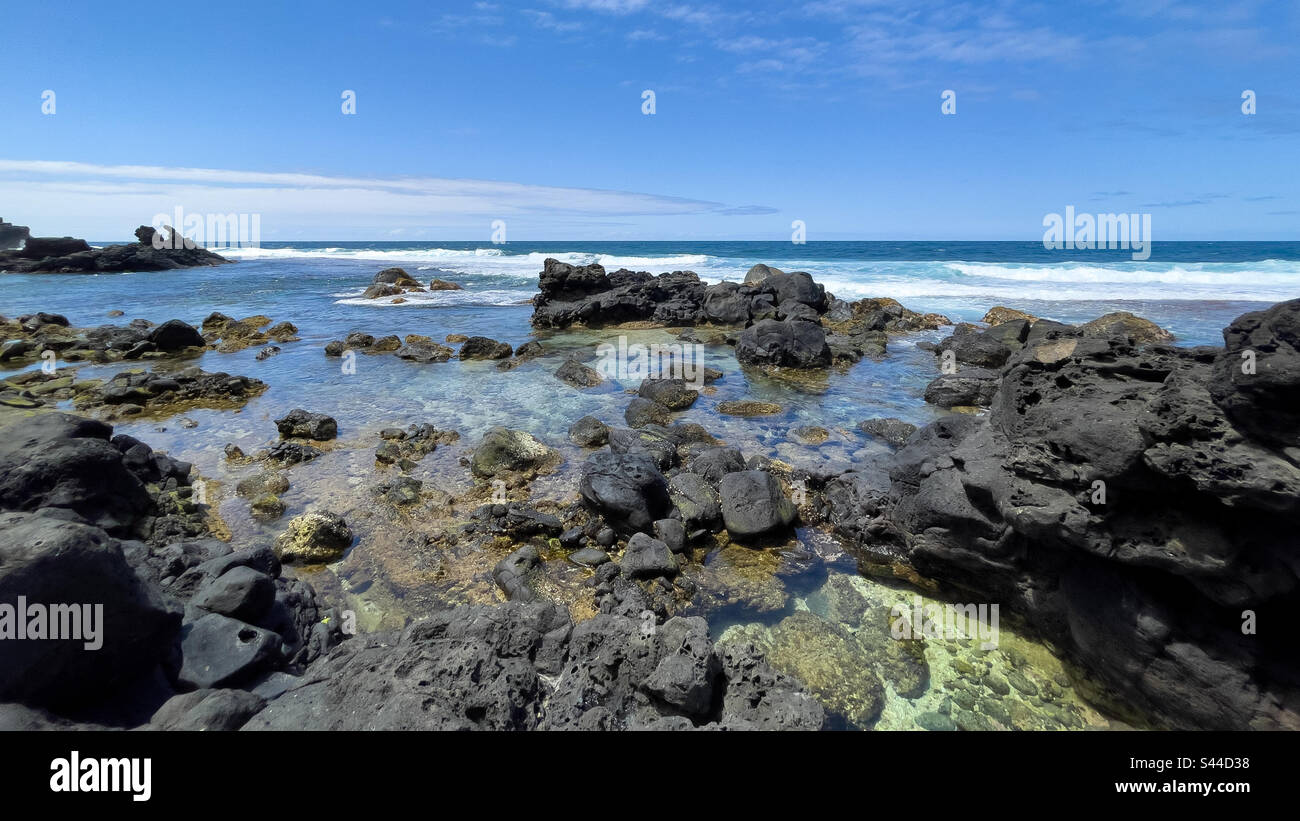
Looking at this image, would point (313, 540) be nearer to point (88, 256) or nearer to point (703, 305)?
point (703, 305)

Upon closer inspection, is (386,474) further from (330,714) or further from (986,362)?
(986,362)

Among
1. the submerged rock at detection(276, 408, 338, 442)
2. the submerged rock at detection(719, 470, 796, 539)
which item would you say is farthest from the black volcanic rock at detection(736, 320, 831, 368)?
the submerged rock at detection(276, 408, 338, 442)

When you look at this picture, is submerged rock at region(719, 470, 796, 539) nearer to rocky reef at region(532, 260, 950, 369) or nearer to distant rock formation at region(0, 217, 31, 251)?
rocky reef at region(532, 260, 950, 369)

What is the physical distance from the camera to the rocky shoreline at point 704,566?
3.88m

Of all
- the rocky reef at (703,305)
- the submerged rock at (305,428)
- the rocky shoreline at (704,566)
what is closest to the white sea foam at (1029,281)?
the rocky reef at (703,305)

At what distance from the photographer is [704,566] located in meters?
7.27

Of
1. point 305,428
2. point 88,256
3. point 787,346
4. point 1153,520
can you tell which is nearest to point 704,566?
point 1153,520

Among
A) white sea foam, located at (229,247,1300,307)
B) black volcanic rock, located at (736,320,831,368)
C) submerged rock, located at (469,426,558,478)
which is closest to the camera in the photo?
submerged rock, located at (469,426,558,478)

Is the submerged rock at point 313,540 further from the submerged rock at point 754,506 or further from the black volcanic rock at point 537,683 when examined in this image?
the submerged rock at point 754,506

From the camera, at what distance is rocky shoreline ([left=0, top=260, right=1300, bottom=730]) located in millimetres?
3879

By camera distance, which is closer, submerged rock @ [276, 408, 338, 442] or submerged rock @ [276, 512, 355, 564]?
submerged rock @ [276, 512, 355, 564]

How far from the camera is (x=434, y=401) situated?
14367 millimetres

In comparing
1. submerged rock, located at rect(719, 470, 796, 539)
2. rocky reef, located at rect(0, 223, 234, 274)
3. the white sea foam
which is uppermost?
rocky reef, located at rect(0, 223, 234, 274)
